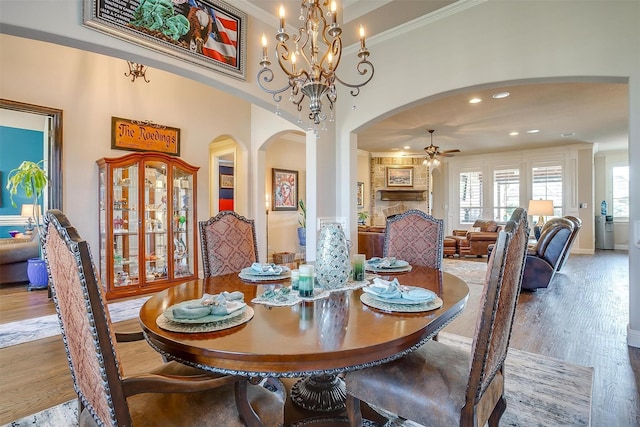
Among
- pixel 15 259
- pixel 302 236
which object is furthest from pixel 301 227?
pixel 15 259

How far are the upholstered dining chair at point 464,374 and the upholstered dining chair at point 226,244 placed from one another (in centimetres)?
126

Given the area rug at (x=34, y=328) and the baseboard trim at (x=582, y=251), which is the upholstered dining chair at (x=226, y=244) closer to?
the area rug at (x=34, y=328)

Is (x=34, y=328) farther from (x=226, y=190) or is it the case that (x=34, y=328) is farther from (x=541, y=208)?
(x=541, y=208)

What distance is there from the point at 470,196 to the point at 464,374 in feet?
30.9

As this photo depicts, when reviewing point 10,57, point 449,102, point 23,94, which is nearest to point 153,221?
point 23,94

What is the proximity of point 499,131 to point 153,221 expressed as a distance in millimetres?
6631

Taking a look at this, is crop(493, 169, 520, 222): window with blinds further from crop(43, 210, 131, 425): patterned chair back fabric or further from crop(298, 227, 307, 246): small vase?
crop(43, 210, 131, 425): patterned chair back fabric

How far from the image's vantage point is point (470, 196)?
9.77 m

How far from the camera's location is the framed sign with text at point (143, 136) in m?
4.39

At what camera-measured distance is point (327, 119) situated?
4.12 m

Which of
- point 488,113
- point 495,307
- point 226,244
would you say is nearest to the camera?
point 495,307

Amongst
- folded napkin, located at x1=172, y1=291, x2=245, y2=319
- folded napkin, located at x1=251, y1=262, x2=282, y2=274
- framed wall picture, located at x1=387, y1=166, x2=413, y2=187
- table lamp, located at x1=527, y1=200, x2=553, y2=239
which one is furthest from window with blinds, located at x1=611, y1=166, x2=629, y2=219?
folded napkin, located at x1=172, y1=291, x2=245, y2=319

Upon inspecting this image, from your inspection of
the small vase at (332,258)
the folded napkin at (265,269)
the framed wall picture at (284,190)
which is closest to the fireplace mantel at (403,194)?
the framed wall picture at (284,190)

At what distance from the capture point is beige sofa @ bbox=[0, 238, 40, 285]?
4.70 metres
